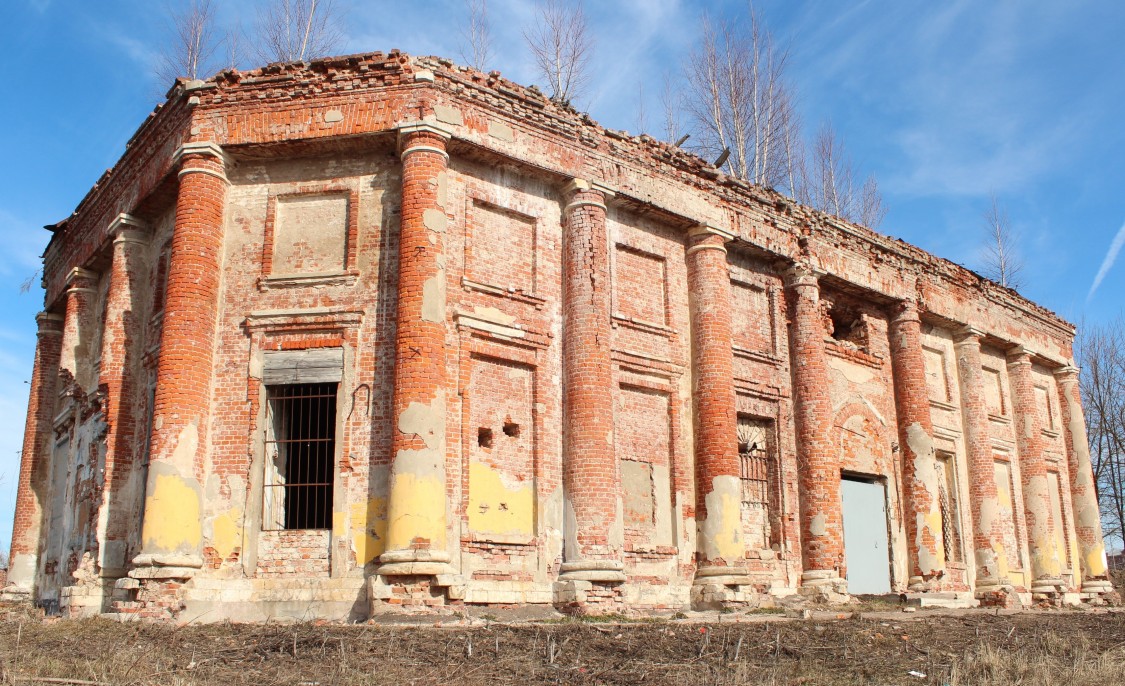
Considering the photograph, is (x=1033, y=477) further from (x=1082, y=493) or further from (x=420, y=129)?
(x=420, y=129)

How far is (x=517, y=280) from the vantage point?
1362cm

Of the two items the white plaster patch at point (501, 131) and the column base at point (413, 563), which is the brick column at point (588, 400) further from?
the column base at point (413, 563)

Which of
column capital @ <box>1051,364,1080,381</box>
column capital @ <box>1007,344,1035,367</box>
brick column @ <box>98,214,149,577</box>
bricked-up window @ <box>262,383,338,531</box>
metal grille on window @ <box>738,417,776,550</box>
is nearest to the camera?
bricked-up window @ <box>262,383,338,531</box>

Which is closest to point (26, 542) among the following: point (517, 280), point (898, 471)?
point (517, 280)

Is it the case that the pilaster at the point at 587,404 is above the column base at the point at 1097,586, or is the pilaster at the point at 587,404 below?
above

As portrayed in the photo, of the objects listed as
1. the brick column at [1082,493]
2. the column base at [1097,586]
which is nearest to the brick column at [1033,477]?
the brick column at [1082,493]

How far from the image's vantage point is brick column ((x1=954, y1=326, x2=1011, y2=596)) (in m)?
19.2

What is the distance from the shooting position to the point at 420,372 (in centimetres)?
1170

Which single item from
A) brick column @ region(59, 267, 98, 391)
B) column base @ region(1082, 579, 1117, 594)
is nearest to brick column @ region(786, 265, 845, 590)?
column base @ region(1082, 579, 1117, 594)

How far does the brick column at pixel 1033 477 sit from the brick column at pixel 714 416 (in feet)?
33.0

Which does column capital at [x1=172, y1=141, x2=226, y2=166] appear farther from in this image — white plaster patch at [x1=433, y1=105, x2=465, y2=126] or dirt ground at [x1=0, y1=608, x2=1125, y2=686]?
dirt ground at [x1=0, y1=608, x2=1125, y2=686]

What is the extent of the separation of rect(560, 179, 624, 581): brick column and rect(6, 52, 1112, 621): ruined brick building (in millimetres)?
44

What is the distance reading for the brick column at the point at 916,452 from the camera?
17.7 meters

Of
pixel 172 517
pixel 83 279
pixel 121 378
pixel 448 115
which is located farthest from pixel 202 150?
pixel 83 279
